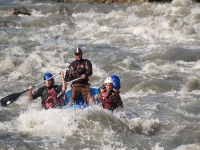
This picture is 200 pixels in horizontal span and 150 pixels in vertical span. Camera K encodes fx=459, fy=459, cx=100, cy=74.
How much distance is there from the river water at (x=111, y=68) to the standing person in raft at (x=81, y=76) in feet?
2.36

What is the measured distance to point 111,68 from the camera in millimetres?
14102

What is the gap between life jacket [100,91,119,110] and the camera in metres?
9.02

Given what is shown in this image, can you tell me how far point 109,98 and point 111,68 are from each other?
16.8 feet

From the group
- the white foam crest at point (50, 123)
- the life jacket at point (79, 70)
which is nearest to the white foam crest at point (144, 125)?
the white foam crest at point (50, 123)

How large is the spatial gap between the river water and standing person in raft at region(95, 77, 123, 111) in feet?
0.60

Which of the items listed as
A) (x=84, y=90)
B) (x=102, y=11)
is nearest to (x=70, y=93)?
(x=84, y=90)

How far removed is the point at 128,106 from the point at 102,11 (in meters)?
12.8

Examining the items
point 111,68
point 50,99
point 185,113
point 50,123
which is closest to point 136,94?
point 185,113

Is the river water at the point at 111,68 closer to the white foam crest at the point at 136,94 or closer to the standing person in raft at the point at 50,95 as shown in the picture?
the white foam crest at the point at 136,94

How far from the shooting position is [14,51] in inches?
619

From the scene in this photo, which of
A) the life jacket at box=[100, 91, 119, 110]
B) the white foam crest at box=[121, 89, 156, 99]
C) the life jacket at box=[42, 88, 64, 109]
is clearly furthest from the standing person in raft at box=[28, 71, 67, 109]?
the white foam crest at box=[121, 89, 156, 99]

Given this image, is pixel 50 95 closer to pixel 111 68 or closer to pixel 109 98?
pixel 109 98

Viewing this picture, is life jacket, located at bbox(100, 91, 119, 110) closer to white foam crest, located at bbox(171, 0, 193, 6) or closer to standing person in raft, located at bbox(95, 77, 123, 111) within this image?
standing person in raft, located at bbox(95, 77, 123, 111)

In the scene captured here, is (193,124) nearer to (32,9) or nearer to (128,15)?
(128,15)
